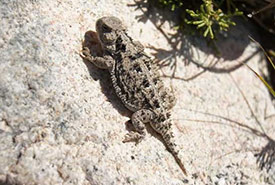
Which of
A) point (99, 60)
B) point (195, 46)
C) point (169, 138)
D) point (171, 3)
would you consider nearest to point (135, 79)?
point (99, 60)

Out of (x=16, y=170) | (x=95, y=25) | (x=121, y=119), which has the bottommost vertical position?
(x=16, y=170)

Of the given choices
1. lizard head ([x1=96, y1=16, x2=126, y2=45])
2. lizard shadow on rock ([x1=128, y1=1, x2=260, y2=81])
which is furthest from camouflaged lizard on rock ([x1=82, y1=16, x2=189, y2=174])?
lizard shadow on rock ([x1=128, y1=1, x2=260, y2=81])

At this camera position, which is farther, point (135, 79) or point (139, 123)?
point (135, 79)

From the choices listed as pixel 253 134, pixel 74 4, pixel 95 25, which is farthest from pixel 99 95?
pixel 253 134

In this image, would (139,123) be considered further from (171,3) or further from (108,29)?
(171,3)

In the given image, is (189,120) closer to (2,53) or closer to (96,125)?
(96,125)

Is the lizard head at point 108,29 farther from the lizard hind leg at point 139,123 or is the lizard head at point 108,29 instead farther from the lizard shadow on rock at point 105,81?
the lizard hind leg at point 139,123

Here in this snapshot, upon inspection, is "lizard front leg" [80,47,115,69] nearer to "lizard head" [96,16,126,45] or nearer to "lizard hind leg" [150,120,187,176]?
"lizard head" [96,16,126,45]
